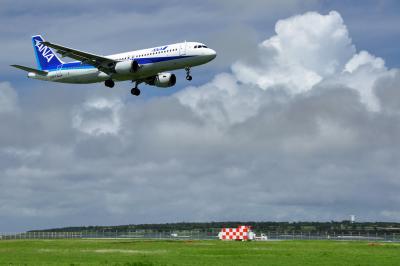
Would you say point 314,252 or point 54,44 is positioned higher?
point 54,44

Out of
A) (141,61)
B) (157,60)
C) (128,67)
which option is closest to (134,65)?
(128,67)

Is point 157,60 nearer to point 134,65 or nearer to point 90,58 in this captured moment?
point 134,65

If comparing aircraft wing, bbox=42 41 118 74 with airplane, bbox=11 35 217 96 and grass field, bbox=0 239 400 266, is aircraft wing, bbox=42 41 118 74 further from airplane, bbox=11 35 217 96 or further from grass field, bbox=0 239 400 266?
grass field, bbox=0 239 400 266

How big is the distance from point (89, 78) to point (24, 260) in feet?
143

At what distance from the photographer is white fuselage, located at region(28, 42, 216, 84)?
3361 inches

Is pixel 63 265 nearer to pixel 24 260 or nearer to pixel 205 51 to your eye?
pixel 24 260

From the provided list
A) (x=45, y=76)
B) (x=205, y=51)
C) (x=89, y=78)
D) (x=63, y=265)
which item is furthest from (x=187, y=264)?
(x=45, y=76)

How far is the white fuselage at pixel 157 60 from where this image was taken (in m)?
85.4

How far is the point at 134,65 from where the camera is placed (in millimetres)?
86500

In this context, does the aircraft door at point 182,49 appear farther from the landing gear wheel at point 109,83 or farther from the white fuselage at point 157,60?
the landing gear wheel at point 109,83

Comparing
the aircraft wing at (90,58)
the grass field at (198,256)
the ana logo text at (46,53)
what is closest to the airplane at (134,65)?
the aircraft wing at (90,58)

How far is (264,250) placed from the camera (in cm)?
6306

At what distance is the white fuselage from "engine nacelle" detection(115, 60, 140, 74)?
0.73 meters

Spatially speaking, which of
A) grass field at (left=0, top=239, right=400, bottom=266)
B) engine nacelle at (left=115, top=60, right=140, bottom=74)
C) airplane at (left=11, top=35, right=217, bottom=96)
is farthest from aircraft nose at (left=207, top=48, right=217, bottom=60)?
grass field at (left=0, top=239, right=400, bottom=266)
